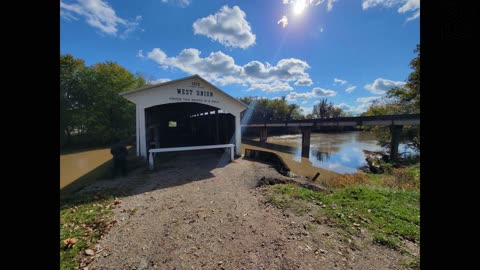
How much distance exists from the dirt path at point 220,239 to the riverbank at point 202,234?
0.01 m

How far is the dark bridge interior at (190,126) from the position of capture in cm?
1190

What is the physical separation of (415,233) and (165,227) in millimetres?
4507

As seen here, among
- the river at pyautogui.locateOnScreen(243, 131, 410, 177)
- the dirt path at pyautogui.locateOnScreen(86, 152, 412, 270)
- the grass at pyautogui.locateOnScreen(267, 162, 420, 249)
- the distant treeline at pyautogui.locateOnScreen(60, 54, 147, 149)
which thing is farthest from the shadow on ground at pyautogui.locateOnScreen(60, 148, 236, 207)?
the distant treeline at pyautogui.locateOnScreen(60, 54, 147, 149)

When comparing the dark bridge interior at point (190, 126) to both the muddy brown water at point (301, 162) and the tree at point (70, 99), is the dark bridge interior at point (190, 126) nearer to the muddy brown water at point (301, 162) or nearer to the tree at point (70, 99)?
the muddy brown water at point (301, 162)

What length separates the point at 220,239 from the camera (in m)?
3.28

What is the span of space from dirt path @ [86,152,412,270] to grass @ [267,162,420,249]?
384 millimetres

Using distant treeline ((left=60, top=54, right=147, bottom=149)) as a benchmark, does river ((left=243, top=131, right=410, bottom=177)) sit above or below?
below

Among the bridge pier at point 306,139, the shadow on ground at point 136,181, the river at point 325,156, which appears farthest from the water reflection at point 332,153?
the shadow on ground at point 136,181

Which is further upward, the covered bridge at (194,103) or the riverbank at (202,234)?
the covered bridge at (194,103)

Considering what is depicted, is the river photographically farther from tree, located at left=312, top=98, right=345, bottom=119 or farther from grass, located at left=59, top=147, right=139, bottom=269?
tree, located at left=312, top=98, right=345, bottom=119

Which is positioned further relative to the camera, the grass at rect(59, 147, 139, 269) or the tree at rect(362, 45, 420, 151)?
the tree at rect(362, 45, 420, 151)

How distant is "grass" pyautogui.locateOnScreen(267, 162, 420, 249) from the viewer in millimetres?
3396
